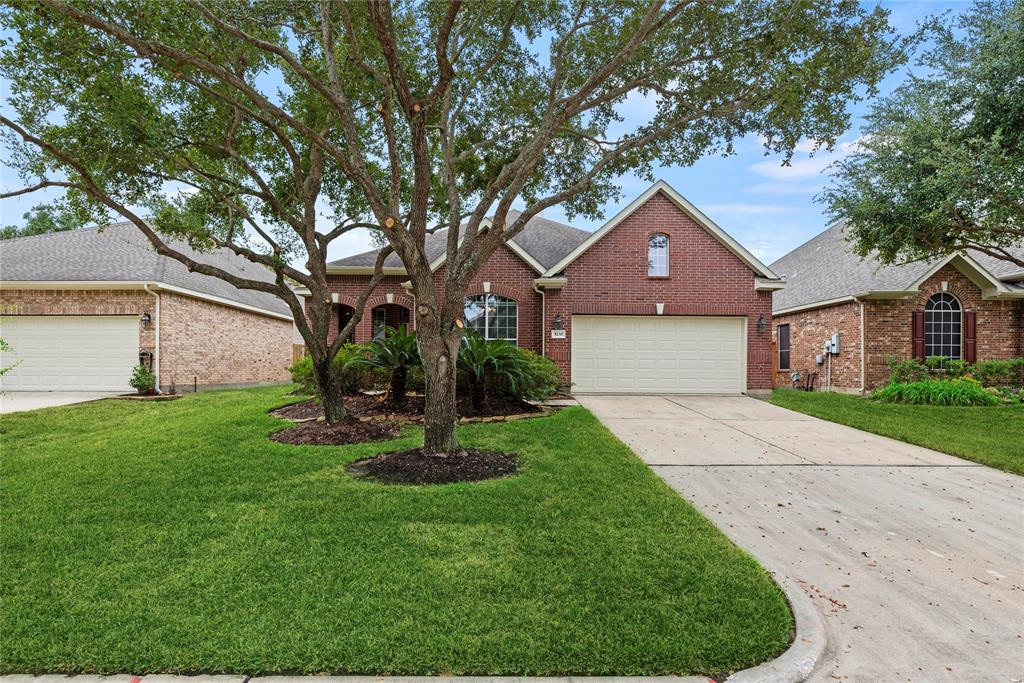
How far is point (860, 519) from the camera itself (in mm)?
4766

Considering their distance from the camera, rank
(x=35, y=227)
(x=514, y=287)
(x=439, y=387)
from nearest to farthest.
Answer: (x=439, y=387)
(x=514, y=287)
(x=35, y=227)

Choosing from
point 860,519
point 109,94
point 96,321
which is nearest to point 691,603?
point 860,519

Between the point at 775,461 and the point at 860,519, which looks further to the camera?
the point at 775,461

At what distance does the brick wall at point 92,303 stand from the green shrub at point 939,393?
20415 mm

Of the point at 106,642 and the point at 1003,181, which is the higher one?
the point at 1003,181

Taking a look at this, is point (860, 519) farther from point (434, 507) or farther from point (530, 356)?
point (530, 356)

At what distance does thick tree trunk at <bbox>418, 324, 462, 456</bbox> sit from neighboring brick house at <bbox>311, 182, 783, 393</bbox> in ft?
24.7

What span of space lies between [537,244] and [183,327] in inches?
435

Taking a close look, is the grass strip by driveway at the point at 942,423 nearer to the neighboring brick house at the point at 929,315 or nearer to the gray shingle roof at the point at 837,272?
the neighboring brick house at the point at 929,315

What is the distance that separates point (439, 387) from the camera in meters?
5.98

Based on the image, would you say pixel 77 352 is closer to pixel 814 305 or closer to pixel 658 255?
pixel 658 255

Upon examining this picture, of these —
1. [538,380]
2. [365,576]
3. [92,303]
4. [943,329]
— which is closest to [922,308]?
[943,329]

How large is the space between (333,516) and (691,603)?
2.97 metres

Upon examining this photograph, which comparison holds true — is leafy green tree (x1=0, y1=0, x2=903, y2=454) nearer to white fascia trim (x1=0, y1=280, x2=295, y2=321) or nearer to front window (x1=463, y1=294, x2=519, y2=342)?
front window (x1=463, y1=294, x2=519, y2=342)
